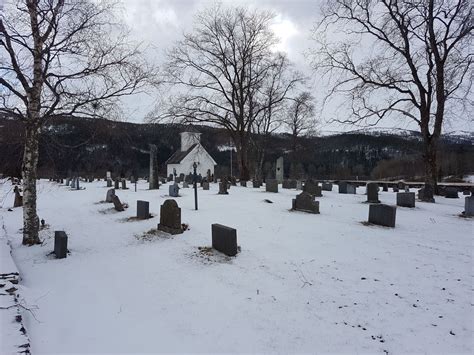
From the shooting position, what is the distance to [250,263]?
605 cm

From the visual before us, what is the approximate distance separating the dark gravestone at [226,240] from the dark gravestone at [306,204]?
15.4ft

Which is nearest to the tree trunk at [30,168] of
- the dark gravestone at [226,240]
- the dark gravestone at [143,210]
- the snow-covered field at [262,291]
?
the snow-covered field at [262,291]

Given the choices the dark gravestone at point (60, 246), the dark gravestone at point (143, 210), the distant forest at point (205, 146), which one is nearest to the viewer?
the dark gravestone at point (60, 246)

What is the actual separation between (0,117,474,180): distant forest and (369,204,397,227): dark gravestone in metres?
6.70

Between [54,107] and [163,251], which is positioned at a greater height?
[54,107]

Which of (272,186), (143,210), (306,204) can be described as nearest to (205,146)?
(272,186)

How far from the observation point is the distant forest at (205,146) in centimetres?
831

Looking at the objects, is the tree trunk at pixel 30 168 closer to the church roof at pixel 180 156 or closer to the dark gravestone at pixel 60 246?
the dark gravestone at pixel 60 246

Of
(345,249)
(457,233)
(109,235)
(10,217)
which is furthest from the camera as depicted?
(10,217)

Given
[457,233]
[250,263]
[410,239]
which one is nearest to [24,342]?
[250,263]

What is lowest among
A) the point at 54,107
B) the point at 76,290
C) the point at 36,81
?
the point at 76,290

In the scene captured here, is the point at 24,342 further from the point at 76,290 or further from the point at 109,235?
the point at 109,235

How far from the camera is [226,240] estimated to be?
6.54m

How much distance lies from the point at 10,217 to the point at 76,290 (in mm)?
9445
